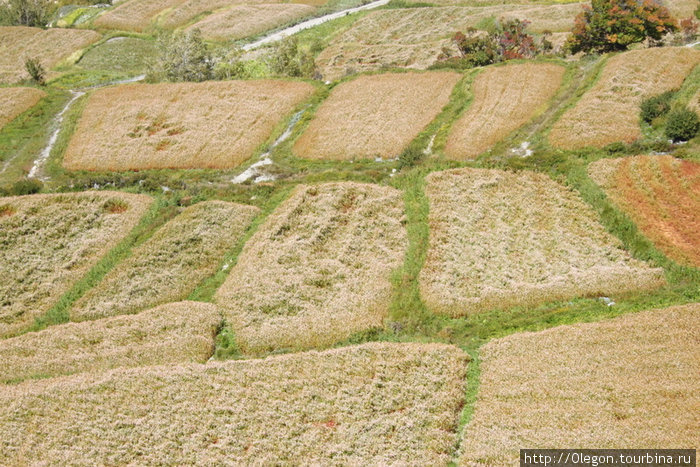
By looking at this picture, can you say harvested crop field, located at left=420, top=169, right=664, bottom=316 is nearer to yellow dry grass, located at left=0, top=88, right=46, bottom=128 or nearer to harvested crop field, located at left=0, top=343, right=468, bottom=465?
harvested crop field, located at left=0, top=343, right=468, bottom=465

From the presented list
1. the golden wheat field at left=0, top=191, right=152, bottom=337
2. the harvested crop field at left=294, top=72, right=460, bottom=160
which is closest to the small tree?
the harvested crop field at left=294, top=72, right=460, bottom=160

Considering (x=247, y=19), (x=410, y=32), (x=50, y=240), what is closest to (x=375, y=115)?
(x=50, y=240)

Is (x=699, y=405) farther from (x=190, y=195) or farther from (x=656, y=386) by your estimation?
(x=190, y=195)

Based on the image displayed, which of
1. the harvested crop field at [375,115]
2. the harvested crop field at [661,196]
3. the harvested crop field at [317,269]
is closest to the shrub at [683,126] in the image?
the harvested crop field at [661,196]

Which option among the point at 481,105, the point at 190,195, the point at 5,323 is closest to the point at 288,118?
the point at 190,195

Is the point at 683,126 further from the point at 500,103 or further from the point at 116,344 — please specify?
Answer: the point at 116,344
